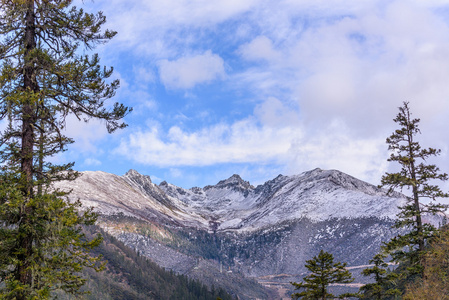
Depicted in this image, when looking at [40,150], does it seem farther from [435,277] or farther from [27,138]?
[435,277]

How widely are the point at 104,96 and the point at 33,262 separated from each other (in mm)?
6479

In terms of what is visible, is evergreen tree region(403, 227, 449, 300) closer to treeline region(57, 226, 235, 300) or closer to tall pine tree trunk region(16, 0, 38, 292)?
tall pine tree trunk region(16, 0, 38, 292)

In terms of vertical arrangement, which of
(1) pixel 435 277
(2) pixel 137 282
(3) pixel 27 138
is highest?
(3) pixel 27 138

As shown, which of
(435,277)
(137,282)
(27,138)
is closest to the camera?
(27,138)

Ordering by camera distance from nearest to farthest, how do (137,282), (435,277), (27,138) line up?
(27,138), (435,277), (137,282)

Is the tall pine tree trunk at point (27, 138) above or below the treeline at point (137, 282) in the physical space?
above

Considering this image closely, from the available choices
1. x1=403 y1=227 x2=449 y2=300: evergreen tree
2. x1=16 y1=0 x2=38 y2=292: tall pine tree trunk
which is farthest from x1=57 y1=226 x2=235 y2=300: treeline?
x1=16 y1=0 x2=38 y2=292: tall pine tree trunk

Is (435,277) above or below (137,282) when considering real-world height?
above

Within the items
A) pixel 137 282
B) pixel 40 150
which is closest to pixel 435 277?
pixel 40 150

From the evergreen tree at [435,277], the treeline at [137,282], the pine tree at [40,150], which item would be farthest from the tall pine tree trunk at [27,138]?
the treeline at [137,282]

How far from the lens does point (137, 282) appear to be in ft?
570

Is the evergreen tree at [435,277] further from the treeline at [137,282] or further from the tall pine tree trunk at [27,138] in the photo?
the treeline at [137,282]

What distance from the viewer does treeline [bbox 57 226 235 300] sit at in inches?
6122

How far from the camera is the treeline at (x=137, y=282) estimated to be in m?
156
